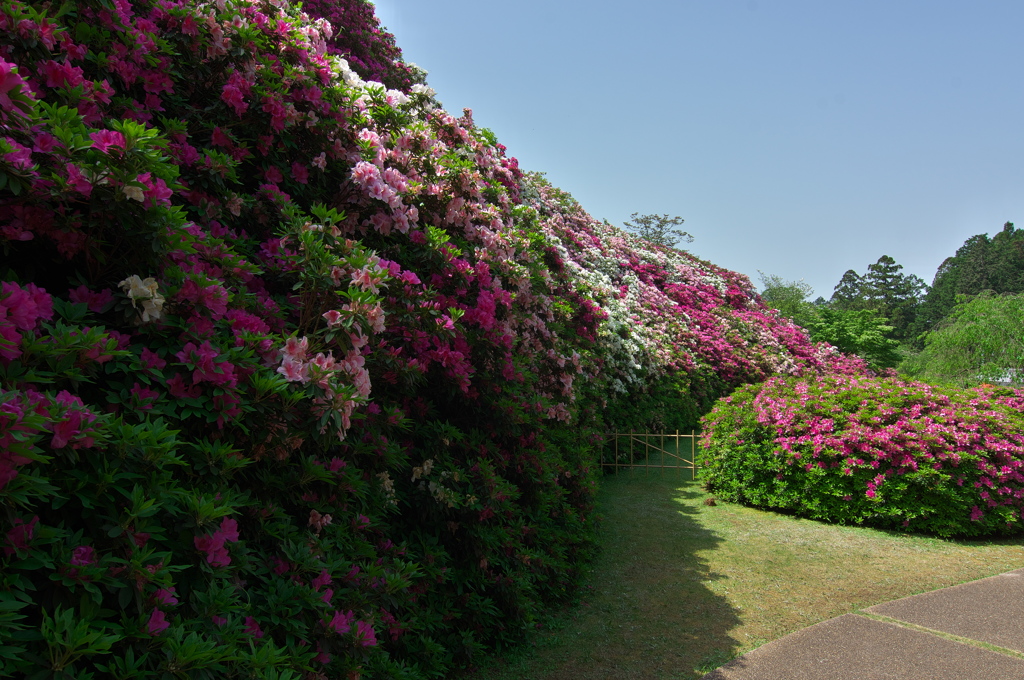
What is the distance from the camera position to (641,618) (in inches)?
176

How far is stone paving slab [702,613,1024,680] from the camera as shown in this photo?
3547 mm

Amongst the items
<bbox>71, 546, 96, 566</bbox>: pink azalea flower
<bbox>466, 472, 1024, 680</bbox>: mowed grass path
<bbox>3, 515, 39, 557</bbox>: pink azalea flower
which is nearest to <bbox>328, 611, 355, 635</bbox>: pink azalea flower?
<bbox>71, 546, 96, 566</bbox>: pink azalea flower

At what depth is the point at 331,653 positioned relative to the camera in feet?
7.58

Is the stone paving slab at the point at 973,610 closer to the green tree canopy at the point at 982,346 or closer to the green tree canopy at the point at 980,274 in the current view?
the green tree canopy at the point at 982,346

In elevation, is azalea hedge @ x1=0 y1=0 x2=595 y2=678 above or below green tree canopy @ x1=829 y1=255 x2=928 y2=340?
below

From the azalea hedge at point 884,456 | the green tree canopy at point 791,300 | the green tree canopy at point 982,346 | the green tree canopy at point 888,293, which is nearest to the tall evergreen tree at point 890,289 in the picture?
the green tree canopy at point 888,293

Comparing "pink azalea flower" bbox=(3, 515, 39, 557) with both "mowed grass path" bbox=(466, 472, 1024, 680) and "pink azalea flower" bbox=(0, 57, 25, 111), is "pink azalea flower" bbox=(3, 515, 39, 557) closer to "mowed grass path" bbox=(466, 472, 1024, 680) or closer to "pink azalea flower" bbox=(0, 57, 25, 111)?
"pink azalea flower" bbox=(0, 57, 25, 111)

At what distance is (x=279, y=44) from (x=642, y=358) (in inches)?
375

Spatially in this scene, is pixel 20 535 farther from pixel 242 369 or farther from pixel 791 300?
pixel 791 300

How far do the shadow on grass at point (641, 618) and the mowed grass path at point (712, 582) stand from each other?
11 mm

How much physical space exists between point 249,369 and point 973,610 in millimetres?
5737

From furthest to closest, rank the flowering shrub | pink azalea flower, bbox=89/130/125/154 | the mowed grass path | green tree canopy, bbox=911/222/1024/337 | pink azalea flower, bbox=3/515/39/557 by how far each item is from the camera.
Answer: green tree canopy, bbox=911/222/1024/337 → the flowering shrub → the mowed grass path → pink azalea flower, bbox=89/130/125/154 → pink azalea flower, bbox=3/515/39/557

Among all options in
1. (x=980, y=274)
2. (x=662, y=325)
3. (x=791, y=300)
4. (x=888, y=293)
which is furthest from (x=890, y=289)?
(x=662, y=325)

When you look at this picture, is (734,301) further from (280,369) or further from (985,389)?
(280,369)
